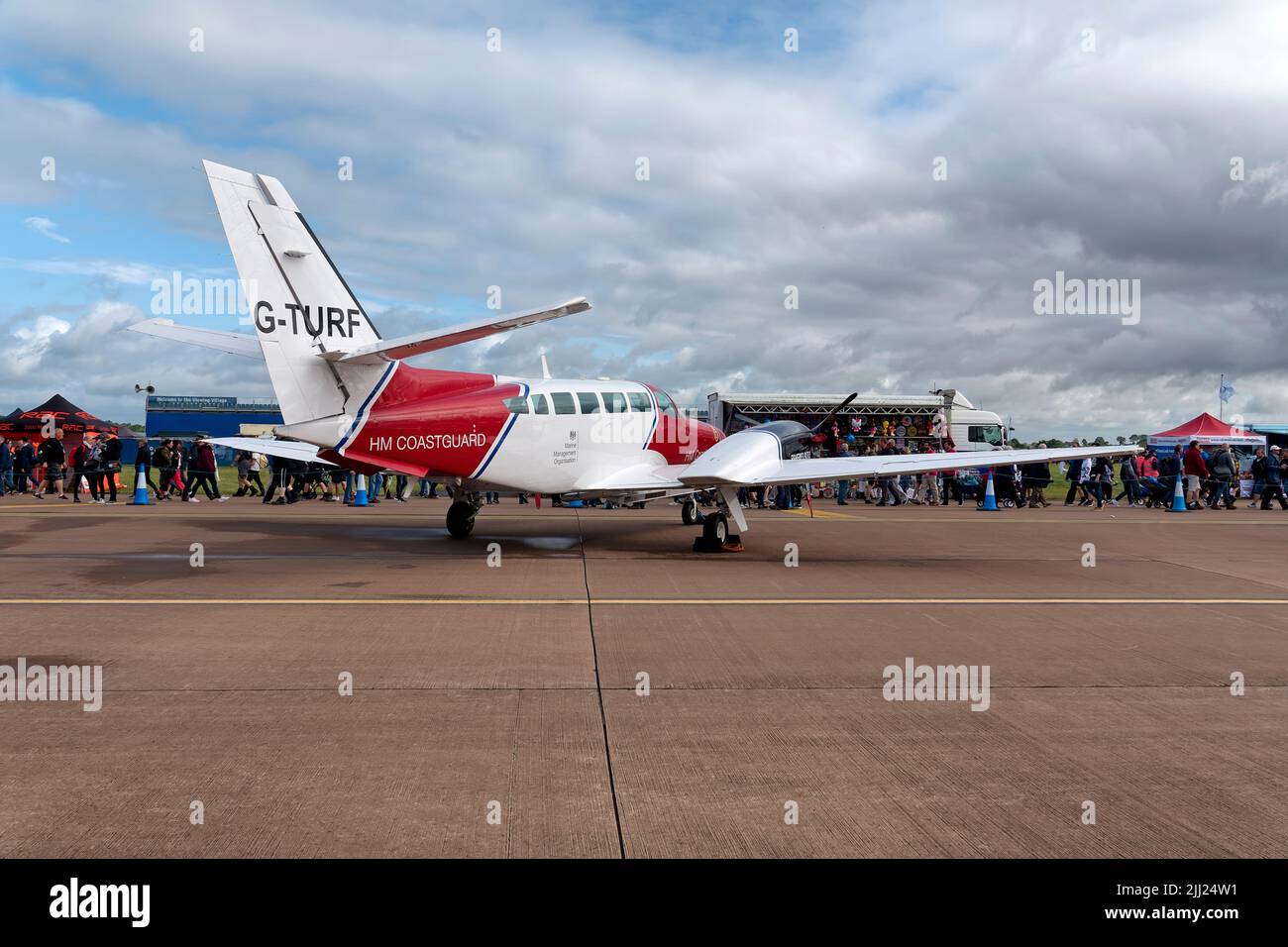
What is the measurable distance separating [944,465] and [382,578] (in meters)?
8.10

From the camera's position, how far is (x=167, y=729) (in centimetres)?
548

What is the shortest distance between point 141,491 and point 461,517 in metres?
13.4

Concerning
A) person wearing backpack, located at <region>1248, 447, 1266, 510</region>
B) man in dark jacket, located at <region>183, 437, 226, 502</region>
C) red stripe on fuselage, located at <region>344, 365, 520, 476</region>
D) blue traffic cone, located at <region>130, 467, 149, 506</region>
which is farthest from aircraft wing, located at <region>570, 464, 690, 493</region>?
person wearing backpack, located at <region>1248, 447, 1266, 510</region>

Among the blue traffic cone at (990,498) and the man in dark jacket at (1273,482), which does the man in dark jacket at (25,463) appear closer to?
the blue traffic cone at (990,498)

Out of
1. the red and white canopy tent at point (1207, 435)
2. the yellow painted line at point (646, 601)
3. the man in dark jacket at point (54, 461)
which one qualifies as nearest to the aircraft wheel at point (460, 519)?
the yellow painted line at point (646, 601)

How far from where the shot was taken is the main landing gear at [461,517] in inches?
649

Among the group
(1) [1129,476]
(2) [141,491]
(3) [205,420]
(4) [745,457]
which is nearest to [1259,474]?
(1) [1129,476]

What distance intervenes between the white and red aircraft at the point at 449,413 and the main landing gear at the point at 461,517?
0.03 m

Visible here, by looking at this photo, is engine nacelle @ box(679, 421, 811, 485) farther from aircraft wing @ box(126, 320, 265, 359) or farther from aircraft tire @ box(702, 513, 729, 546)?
aircraft wing @ box(126, 320, 265, 359)

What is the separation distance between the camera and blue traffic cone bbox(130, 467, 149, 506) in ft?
81.4

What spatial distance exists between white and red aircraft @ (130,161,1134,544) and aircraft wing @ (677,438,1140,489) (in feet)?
0.10

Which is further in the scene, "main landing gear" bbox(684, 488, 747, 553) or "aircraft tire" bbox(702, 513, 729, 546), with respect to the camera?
"aircraft tire" bbox(702, 513, 729, 546)

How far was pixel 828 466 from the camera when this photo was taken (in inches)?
582
